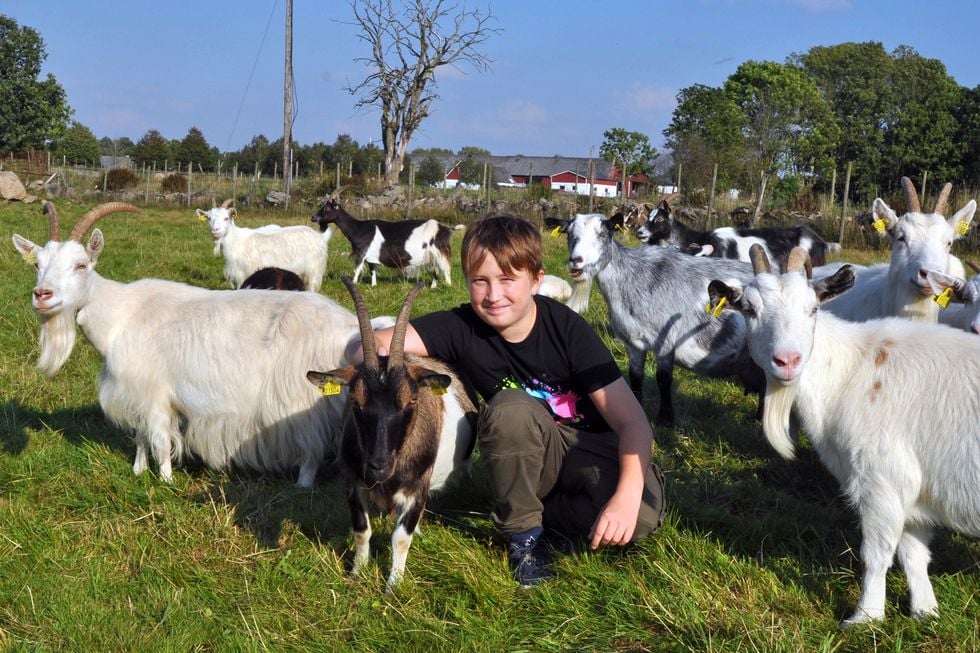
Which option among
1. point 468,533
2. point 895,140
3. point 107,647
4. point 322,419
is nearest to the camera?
point 107,647

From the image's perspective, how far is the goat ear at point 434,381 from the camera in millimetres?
3279

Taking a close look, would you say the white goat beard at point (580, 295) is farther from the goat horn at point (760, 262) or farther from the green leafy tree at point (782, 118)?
the green leafy tree at point (782, 118)

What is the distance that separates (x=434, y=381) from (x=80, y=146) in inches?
2532

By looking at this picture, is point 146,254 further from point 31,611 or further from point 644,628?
point 644,628

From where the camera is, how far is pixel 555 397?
3551 mm

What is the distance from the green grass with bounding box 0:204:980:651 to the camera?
289 centimetres

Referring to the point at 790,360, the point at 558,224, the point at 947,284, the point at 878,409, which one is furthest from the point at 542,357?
the point at 558,224

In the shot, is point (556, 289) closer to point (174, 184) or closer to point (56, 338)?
point (56, 338)

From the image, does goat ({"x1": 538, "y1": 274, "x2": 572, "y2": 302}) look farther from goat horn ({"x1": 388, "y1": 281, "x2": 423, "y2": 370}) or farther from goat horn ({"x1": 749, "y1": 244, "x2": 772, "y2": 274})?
goat horn ({"x1": 388, "y1": 281, "x2": 423, "y2": 370})

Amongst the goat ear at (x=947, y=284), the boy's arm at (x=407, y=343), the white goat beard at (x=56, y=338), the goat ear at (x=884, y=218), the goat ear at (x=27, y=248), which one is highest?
the goat ear at (x=884, y=218)

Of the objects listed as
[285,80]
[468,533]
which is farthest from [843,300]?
[285,80]

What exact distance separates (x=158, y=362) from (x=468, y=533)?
2.20 metres

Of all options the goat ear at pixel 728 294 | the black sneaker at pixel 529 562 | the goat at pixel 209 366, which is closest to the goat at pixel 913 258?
the goat ear at pixel 728 294

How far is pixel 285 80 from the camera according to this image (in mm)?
27281
